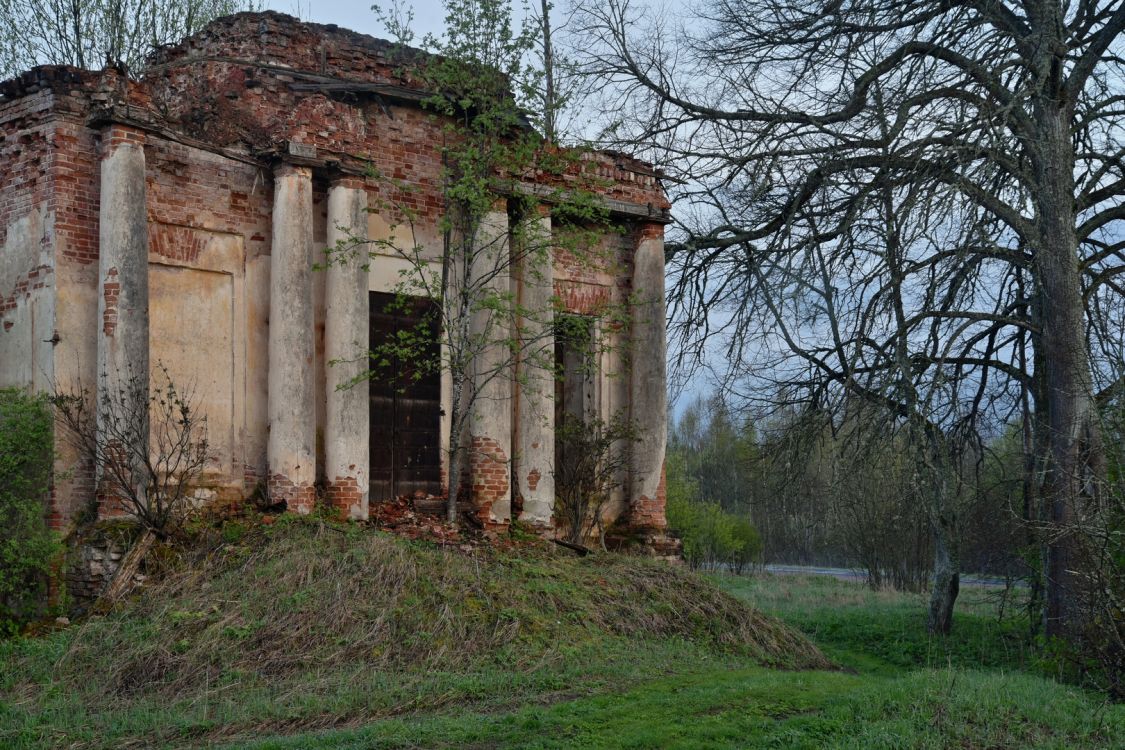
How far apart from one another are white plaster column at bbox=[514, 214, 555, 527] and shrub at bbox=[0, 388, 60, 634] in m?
6.01

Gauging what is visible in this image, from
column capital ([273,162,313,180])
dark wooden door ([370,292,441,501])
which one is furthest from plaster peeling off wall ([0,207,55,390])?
dark wooden door ([370,292,441,501])

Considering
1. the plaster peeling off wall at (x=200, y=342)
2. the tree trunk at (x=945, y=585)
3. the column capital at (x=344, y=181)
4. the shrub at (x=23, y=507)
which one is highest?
the column capital at (x=344, y=181)

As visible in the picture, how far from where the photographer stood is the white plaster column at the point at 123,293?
11.5m

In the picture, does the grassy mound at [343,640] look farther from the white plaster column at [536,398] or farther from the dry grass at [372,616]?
the white plaster column at [536,398]

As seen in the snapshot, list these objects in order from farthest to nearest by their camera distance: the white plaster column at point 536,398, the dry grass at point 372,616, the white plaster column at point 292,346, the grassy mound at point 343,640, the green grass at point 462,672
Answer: the white plaster column at point 536,398
the white plaster column at point 292,346
the dry grass at point 372,616
the grassy mound at point 343,640
the green grass at point 462,672

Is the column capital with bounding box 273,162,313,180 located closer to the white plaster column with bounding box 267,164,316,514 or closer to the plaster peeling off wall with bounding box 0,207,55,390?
the white plaster column with bounding box 267,164,316,514

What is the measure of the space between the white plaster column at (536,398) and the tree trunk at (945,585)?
19.6 ft

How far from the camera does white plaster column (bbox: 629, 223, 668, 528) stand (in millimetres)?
→ 16125

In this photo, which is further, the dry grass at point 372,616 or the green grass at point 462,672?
the dry grass at point 372,616

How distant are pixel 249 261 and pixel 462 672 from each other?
Result: 6.23m

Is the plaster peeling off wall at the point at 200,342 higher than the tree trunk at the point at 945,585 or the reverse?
higher

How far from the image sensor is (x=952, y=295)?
14047mm

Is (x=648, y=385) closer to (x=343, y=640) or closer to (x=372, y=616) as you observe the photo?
(x=372, y=616)

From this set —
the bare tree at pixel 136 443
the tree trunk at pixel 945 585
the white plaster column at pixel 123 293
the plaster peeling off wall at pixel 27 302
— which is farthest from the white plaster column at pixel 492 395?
the tree trunk at pixel 945 585
